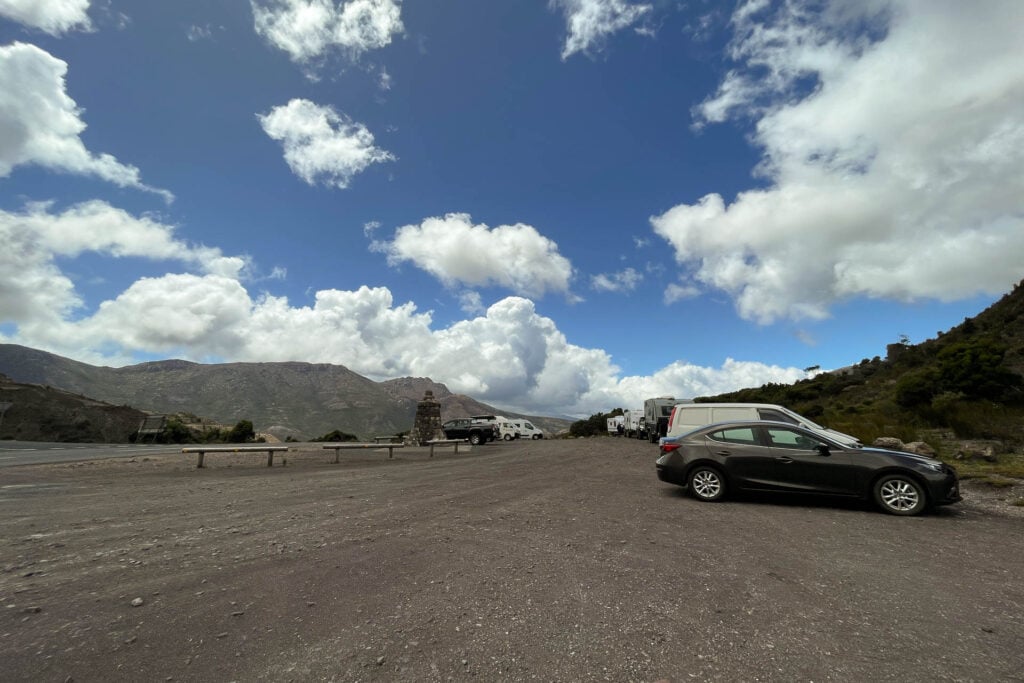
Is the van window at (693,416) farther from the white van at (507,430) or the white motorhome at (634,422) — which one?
the white van at (507,430)

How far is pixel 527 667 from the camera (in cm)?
271

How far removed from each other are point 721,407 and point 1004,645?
10.1 metres

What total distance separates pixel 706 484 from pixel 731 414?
5.10m

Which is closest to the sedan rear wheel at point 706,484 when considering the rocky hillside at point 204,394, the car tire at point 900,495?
the car tire at point 900,495

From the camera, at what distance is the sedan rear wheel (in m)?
7.98

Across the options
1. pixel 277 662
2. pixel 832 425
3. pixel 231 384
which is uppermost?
pixel 231 384

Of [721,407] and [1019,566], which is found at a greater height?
[721,407]

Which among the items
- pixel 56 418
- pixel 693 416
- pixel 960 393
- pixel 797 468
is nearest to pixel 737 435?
pixel 797 468

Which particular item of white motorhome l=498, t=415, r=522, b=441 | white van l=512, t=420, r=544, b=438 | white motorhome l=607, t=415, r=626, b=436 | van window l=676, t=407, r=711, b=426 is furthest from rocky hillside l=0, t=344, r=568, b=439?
van window l=676, t=407, r=711, b=426

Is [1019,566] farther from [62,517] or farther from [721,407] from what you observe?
[62,517]

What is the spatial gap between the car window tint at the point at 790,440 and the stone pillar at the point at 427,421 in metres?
23.9

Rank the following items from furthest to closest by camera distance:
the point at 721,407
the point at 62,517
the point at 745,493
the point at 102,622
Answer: the point at 721,407 < the point at 745,493 < the point at 62,517 < the point at 102,622

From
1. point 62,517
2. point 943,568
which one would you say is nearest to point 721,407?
point 943,568

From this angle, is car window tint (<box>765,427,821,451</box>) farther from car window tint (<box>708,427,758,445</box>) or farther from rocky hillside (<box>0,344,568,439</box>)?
rocky hillside (<box>0,344,568,439</box>)
